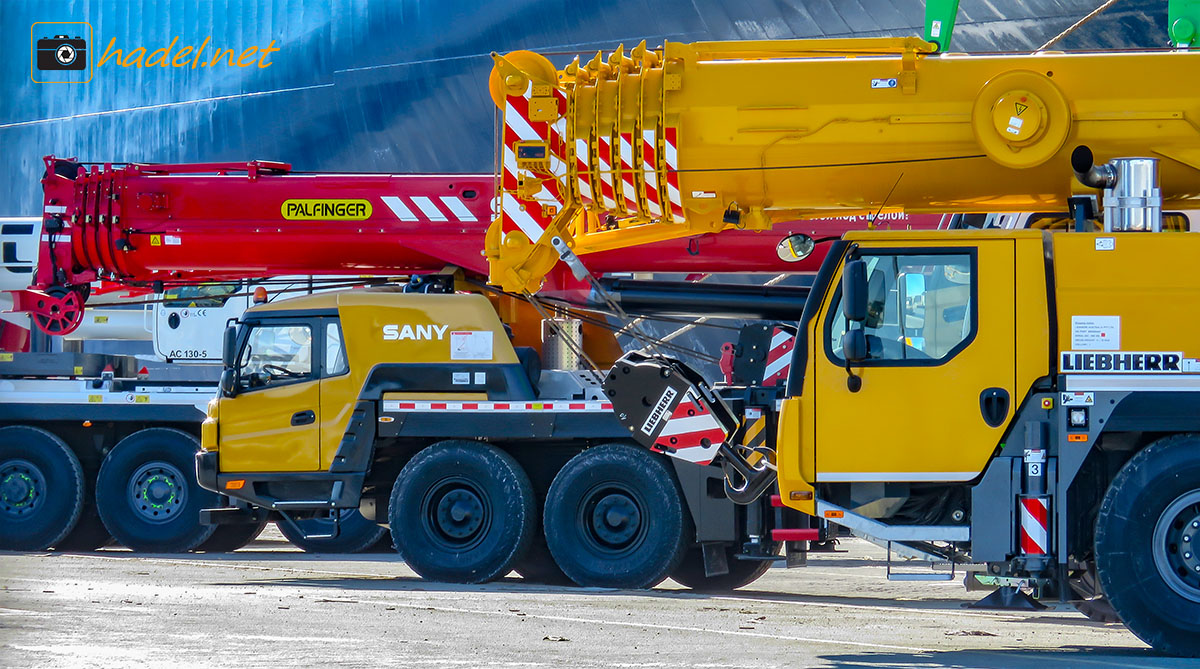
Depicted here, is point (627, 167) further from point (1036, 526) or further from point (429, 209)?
point (429, 209)

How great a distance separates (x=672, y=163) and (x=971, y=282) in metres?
2.23

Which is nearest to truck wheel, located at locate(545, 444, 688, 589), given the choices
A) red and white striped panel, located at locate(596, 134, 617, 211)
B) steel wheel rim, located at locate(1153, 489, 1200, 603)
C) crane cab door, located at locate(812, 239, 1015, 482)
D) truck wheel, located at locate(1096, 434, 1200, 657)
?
red and white striped panel, located at locate(596, 134, 617, 211)

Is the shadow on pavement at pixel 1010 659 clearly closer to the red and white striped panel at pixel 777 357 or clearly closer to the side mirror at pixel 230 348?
the red and white striped panel at pixel 777 357

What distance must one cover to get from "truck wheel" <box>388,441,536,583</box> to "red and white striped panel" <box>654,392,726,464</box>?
66.6 inches

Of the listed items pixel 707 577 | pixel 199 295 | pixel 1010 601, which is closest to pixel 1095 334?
pixel 1010 601

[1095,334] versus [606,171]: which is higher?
[606,171]

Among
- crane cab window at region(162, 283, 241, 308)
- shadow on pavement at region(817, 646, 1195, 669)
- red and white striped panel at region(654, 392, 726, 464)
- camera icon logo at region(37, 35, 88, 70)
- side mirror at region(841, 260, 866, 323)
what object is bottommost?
shadow on pavement at region(817, 646, 1195, 669)

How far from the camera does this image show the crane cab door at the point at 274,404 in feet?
42.9

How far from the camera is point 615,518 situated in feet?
39.7

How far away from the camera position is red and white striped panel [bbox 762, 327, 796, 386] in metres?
11.8

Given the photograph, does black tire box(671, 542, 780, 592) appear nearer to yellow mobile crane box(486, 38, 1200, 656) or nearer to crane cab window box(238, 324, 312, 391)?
crane cab window box(238, 324, 312, 391)

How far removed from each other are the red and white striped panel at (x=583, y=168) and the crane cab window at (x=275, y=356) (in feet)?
12.5

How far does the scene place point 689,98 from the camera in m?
→ 9.80

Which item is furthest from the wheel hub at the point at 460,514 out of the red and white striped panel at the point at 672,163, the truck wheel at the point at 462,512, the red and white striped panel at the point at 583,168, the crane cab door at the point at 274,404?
the red and white striped panel at the point at 672,163
